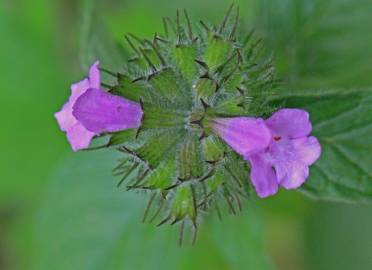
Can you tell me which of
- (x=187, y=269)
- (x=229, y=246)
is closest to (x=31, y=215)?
(x=187, y=269)

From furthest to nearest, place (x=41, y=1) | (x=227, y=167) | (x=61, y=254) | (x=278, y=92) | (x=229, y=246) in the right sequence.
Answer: (x=41, y=1)
(x=61, y=254)
(x=229, y=246)
(x=278, y=92)
(x=227, y=167)

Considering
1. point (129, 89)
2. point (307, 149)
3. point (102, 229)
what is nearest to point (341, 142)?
point (307, 149)

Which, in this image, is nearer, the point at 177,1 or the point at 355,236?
the point at 355,236

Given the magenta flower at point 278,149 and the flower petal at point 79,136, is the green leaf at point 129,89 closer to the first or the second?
the flower petal at point 79,136

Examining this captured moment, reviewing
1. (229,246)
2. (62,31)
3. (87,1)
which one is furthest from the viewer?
(62,31)

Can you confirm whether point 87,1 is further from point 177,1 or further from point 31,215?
point 31,215

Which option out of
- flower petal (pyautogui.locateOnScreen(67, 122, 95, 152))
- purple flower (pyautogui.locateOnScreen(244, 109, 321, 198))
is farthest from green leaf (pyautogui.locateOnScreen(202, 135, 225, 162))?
flower petal (pyautogui.locateOnScreen(67, 122, 95, 152))

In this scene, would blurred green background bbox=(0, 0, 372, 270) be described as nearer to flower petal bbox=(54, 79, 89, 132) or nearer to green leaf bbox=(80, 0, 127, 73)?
green leaf bbox=(80, 0, 127, 73)
